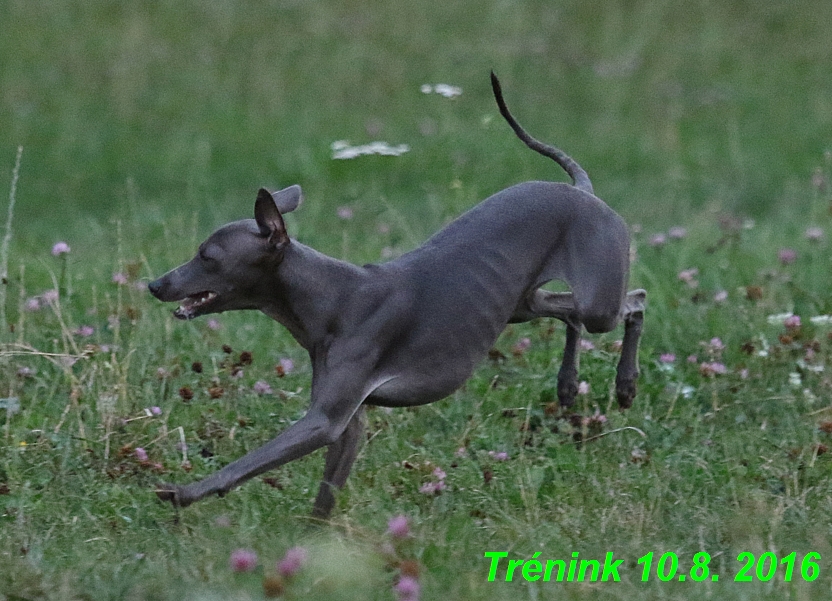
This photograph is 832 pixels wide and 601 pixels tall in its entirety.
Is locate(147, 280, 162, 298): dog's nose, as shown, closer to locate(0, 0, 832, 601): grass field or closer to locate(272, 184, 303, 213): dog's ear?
locate(272, 184, 303, 213): dog's ear

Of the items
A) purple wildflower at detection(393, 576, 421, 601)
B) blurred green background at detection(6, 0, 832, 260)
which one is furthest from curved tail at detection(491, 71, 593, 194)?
blurred green background at detection(6, 0, 832, 260)

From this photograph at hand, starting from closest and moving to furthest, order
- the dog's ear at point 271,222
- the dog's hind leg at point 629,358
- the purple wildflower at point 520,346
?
the dog's ear at point 271,222 → the dog's hind leg at point 629,358 → the purple wildflower at point 520,346

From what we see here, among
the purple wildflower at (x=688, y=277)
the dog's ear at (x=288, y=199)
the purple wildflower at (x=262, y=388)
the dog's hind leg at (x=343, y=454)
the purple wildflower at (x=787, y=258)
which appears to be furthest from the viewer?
the purple wildflower at (x=787, y=258)

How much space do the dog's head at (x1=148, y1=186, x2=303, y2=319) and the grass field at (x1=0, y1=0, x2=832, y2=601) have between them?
723 mm

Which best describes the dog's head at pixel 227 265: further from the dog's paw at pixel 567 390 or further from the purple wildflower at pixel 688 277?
the purple wildflower at pixel 688 277

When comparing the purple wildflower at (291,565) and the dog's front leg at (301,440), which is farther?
the dog's front leg at (301,440)

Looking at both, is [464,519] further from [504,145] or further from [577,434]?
[504,145]

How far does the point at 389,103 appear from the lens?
1304 centimetres

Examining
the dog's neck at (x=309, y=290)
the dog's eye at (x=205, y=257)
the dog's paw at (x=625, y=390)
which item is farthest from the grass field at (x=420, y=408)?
the dog's eye at (x=205, y=257)

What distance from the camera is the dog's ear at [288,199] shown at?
509 cm

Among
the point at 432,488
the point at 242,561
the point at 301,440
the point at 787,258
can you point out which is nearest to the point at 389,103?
the point at 787,258

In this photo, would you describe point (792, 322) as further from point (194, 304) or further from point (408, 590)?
point (408, 590)

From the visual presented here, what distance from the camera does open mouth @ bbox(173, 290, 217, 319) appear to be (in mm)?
4727

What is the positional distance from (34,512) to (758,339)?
3331 mm
